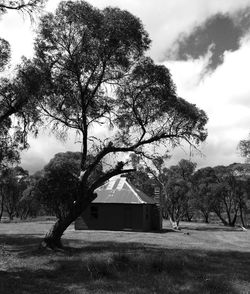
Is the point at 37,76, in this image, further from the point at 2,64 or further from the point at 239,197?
the point at 239,197

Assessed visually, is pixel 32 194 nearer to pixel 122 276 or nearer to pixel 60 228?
pixel 60 228

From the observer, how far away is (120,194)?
1884 inches

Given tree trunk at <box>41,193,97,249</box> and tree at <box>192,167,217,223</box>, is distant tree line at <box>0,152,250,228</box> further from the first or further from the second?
tree trunk at <box>41,193,97,249</box>

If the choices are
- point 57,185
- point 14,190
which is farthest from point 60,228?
point 14,190

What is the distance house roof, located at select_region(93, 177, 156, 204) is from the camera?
152 feet

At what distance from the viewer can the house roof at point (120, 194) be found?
46.4 m

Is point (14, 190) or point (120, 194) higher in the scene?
point (14, 190)

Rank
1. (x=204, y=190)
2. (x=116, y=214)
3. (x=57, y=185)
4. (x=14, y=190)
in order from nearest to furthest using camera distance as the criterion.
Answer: (x=116, y=214) < (x=57, y=185) < (x=204, y=190) < (x=14, y=190)

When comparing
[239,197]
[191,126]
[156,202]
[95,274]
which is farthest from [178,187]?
[95,274]

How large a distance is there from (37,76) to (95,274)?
1185 centimetres

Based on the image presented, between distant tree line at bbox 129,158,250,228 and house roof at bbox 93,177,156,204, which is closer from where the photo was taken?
house roof at bbox 93,177,156,204

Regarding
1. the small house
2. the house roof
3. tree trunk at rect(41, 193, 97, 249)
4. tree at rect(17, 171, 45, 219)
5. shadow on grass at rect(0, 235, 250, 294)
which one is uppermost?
tree at rect(17, 171, 45, 219)

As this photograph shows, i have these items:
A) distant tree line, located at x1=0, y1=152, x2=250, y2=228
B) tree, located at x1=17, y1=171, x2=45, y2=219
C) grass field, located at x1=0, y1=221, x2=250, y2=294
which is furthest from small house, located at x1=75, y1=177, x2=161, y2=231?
grass field, located at x1=0, y1=221, x2=250, y2=294

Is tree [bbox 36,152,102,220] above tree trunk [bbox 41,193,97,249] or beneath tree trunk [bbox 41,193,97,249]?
above
